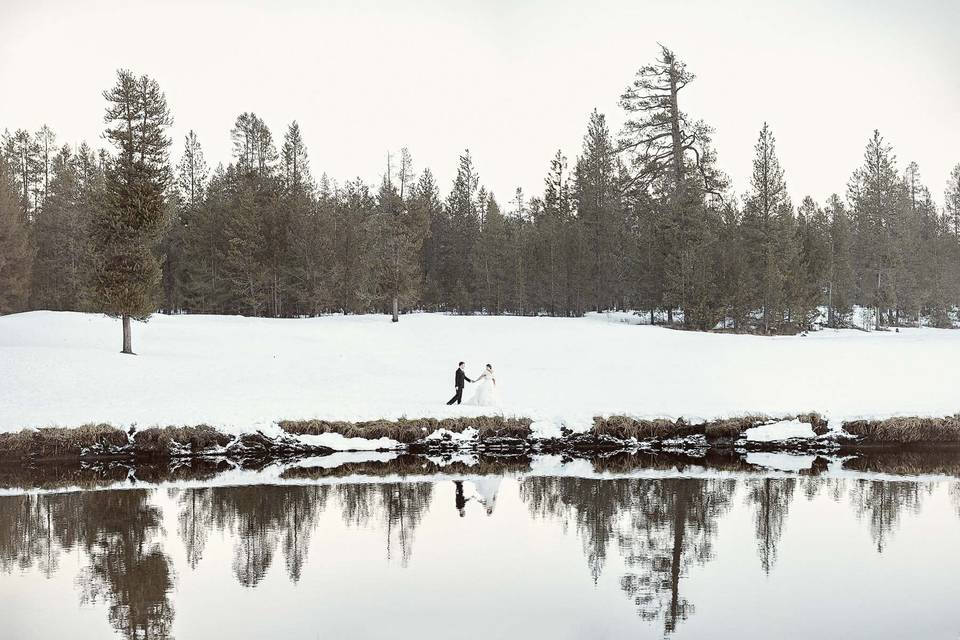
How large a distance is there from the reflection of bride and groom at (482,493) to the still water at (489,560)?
0.29 feet

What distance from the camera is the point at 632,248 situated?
180 ft

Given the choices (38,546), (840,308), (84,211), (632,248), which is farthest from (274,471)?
(840,308)

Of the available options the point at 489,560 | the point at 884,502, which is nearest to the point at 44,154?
the point at 489,560

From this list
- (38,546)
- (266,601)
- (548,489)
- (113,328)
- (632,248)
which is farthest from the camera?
(632,248)

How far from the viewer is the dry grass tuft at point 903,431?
22453 mm

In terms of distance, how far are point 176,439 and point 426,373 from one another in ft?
38.8

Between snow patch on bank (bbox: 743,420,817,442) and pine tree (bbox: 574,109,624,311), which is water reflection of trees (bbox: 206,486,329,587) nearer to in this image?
snow patch on bank (bbox: 743,420,817,442)

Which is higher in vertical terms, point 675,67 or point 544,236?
point 675,67

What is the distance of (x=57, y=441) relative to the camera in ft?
66.5

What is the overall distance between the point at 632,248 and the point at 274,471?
39.8m

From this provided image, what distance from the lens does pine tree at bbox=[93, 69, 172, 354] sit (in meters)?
30.0

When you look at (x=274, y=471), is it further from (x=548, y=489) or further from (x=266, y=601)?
(x=266, y=601)

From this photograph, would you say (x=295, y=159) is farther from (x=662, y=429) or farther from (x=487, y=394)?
(x=662, y=429)

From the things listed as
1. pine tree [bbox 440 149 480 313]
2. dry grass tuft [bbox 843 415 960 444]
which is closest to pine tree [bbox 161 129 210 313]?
pine tree [bbox 440 149 480 313]
